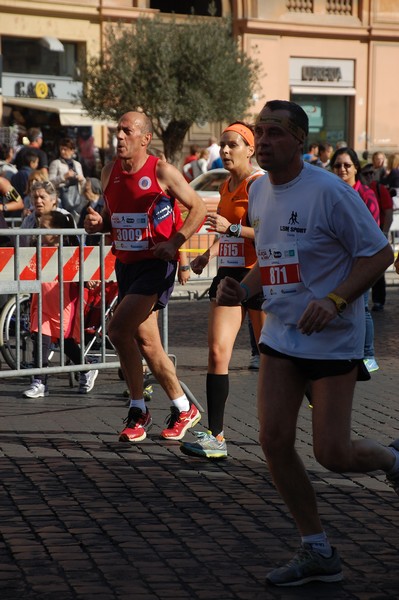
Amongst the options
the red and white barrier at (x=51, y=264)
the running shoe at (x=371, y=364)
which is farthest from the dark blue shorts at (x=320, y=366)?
the running shoe at (x=371, y=364)

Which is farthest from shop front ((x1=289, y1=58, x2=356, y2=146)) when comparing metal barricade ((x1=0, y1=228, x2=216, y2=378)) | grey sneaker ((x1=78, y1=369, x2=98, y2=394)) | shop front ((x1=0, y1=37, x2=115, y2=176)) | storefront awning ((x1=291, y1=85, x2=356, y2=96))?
metal barricade ((x1=0, y1=228, x2=216, y2=378))

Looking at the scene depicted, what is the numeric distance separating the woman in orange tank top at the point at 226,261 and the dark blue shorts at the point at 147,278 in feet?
0.98

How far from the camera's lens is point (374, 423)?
8.32 meters

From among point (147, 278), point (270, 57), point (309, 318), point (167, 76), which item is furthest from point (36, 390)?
point (270, 57)

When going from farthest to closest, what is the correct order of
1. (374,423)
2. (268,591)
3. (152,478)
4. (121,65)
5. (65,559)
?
1. (121,65)
2. (374,423)
3. (152,478)
4. (65,559)
5. (268,591)

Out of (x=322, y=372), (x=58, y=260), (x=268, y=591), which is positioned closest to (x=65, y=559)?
(x=268, y=591)

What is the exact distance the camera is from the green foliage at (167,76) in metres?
32.6

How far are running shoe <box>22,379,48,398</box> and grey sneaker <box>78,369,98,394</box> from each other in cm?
28

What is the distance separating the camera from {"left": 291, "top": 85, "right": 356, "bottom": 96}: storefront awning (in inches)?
1550

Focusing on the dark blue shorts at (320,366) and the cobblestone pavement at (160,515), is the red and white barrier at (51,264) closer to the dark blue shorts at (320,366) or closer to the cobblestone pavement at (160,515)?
the cobblestone pavement at (160,515)

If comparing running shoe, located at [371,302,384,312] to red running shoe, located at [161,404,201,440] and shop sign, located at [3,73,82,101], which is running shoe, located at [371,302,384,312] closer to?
red running shoe, located at [161,404,201,440]

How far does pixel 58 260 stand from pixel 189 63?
976 inches

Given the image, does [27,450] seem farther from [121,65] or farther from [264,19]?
[264,19]

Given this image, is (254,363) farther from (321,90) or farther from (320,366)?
(321,90)
